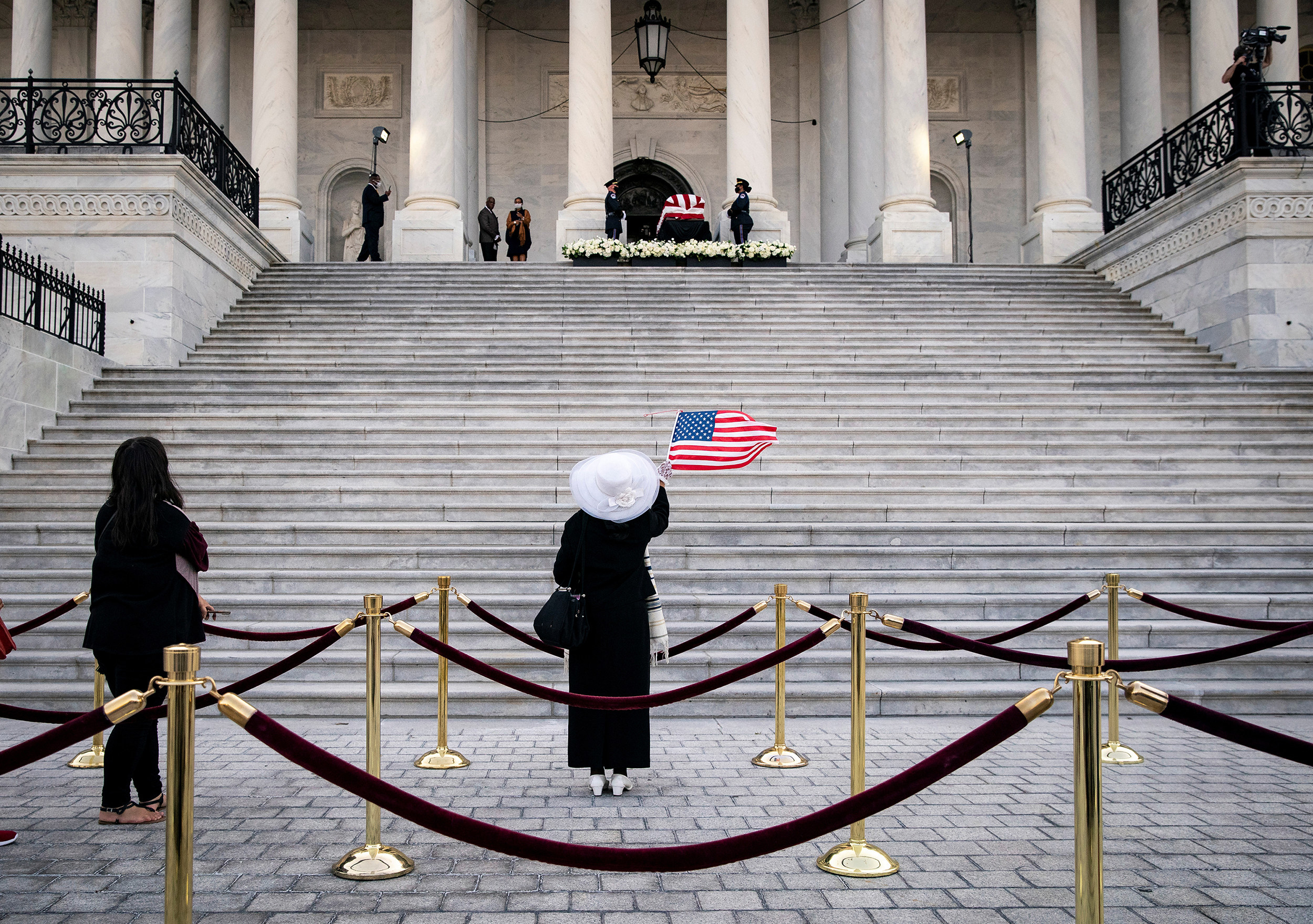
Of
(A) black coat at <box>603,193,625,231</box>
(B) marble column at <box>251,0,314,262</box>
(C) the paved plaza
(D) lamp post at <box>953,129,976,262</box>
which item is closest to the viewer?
(C) the paved plaza

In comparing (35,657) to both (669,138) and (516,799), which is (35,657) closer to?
(516,799)

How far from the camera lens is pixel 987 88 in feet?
99.0

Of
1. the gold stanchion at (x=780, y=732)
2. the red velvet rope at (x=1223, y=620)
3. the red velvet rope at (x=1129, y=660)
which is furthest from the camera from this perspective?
the red velvet rope at (x=1223, y=620)

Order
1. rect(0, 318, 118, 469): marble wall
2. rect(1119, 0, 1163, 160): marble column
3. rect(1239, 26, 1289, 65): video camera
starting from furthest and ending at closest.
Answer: rect(1119, 0, 1163, 160): marble column < rect(1239, 26, 1289, 65): video camera < rect(0, 318, 118, 469): marble wall

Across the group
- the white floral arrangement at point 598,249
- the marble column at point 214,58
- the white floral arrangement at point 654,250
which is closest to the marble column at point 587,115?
the white floral arrangement at point 598,249

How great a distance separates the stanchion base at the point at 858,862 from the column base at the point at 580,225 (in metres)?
18.0

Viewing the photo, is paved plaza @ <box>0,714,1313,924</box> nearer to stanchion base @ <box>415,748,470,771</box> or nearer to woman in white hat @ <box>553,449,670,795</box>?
stanchion base @ <box>415,748,470,771</box>

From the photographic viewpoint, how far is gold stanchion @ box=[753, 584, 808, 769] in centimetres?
619

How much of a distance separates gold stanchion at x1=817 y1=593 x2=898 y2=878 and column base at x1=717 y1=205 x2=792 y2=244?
17.0m

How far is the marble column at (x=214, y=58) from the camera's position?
24922mm

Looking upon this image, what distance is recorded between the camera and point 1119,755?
6.27 m

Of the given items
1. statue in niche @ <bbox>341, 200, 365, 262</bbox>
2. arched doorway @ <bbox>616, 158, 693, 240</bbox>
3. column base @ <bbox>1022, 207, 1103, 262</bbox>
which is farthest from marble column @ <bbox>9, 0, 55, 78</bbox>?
column base @ <bbox>1022, 207, 1103, 262</bbox>

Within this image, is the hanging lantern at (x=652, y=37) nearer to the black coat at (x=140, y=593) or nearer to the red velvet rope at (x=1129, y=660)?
the red velvet rope at (x=1129, y=660)

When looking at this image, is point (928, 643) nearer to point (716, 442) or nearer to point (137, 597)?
point (716, 442)
